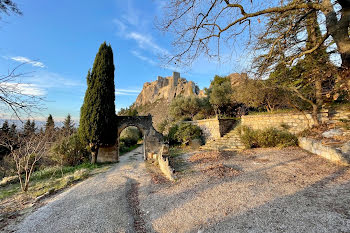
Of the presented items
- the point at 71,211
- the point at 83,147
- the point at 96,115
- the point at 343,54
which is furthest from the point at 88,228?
the point at 83,147

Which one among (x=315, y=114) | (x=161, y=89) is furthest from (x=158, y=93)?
(x=315, y=114)

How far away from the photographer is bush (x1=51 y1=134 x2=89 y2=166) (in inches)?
411

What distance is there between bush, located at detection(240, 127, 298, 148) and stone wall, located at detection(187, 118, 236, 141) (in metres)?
3.61

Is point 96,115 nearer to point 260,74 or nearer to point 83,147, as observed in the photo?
point 83,147

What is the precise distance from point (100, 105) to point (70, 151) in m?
3.90

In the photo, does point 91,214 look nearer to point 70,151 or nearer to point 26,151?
point 26,151

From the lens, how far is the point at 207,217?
2826 millimetres

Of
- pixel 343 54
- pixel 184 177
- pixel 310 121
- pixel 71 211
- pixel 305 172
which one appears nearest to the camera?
pixel 343 54

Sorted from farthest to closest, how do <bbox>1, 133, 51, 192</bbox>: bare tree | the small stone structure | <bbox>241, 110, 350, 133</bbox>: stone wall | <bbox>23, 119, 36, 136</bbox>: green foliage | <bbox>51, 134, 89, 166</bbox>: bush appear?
<bbox>51, 134, 89, 166</bbox>: bush, <bbox>241, 110, 350, 133</bbox>: stone wall, <bbox>1, 133, 51, 192</bbox>: bare tree, the small stone structure, <bbox>23, 119, 36, 136</bbox>: green foliage

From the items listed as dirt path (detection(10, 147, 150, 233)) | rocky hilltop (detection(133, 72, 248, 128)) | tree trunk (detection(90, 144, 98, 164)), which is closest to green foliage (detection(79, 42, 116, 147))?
tree trunk (detection(90, 144, 98, 164))

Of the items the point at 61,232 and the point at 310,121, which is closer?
the point at 61,232

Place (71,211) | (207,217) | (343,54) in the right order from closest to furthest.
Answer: (207,217) → (343,54) → (71,211)

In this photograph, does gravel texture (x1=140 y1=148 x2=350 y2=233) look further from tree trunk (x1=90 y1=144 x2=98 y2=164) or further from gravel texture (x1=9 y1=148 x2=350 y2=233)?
tree trunk (x1=90 y1=144 x2=98 y2=164)

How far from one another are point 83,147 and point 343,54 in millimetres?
13723
